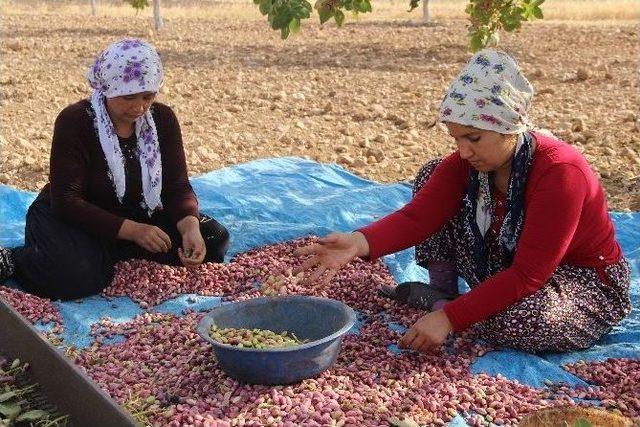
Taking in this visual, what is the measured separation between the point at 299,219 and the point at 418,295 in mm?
1610

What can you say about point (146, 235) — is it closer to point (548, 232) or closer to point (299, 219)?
point (299, 219)

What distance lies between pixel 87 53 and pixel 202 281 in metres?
12.8

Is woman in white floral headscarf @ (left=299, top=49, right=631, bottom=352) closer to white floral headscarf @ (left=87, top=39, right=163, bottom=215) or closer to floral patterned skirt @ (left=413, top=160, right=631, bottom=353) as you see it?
floral patterned skirt @ (left=413, top=160, right=631, bottom=353)

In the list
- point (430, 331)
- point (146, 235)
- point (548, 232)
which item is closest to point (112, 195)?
point (146, 235)

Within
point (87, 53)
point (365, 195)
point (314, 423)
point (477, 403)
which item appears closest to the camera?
point (314, 423)

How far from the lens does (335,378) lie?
135 inches

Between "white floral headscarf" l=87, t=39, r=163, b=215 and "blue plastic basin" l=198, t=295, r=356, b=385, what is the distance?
4.34 ft

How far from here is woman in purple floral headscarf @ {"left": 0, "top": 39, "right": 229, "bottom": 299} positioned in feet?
14.4

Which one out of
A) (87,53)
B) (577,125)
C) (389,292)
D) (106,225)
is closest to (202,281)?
(106,225)

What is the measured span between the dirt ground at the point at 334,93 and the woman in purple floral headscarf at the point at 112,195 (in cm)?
234

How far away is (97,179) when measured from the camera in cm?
461

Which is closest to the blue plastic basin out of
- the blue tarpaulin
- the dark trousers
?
the blue tarpaulin

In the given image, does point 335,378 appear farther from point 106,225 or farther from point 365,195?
point 365,195

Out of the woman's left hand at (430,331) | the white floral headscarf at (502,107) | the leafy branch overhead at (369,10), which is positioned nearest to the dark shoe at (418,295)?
the white floral headscarf at (502,107)
